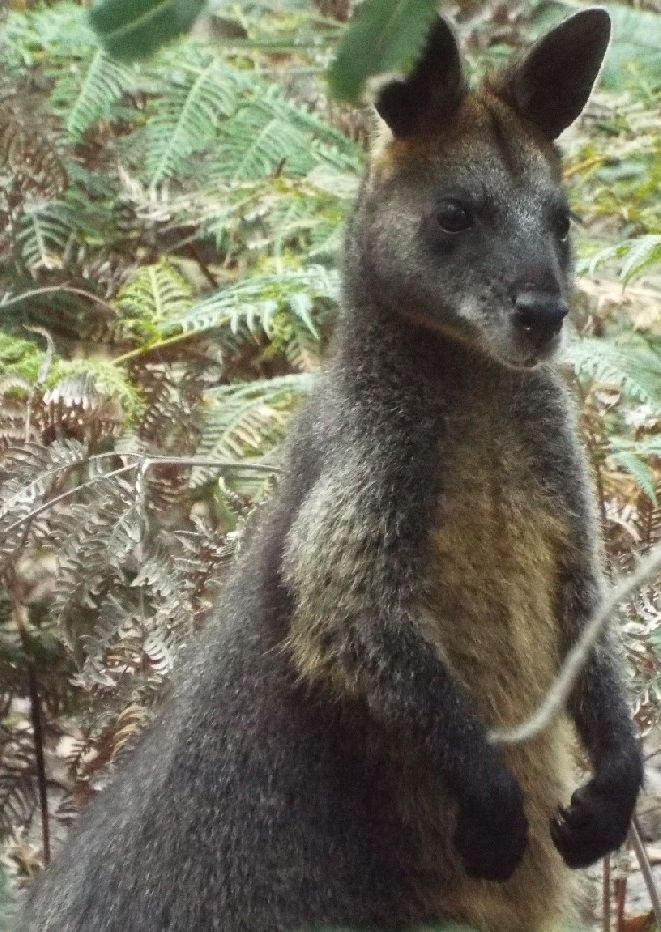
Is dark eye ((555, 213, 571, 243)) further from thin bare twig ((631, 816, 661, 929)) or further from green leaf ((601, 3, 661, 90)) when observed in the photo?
green leaf ((601, 3, 661, 90))

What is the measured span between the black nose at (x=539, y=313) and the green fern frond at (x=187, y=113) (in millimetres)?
3010

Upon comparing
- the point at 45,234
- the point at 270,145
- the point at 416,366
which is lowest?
the point at 45,234

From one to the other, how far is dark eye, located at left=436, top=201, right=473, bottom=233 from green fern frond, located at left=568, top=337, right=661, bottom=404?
3.46 feet

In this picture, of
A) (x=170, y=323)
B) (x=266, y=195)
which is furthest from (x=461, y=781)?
(x=266, y=195)

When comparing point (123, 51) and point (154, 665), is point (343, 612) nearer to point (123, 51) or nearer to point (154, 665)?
point (154, 665)

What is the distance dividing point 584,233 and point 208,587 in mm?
2845

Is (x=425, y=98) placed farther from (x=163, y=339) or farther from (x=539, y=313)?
(x=163, y=339)

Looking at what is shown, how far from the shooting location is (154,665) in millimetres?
4324

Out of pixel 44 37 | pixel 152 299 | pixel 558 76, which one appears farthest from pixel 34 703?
pixel 44 37

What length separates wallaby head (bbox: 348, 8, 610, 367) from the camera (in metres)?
3.36

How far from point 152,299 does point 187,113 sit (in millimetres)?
998

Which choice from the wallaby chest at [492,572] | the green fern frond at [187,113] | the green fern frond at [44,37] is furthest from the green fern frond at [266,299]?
the wallaby chest at [492,572]

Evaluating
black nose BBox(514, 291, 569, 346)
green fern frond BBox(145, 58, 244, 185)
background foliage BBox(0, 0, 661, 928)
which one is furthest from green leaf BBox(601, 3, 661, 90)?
green fern frond BBox(145, 58, 244, 185)

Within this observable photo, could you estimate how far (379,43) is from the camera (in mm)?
973
